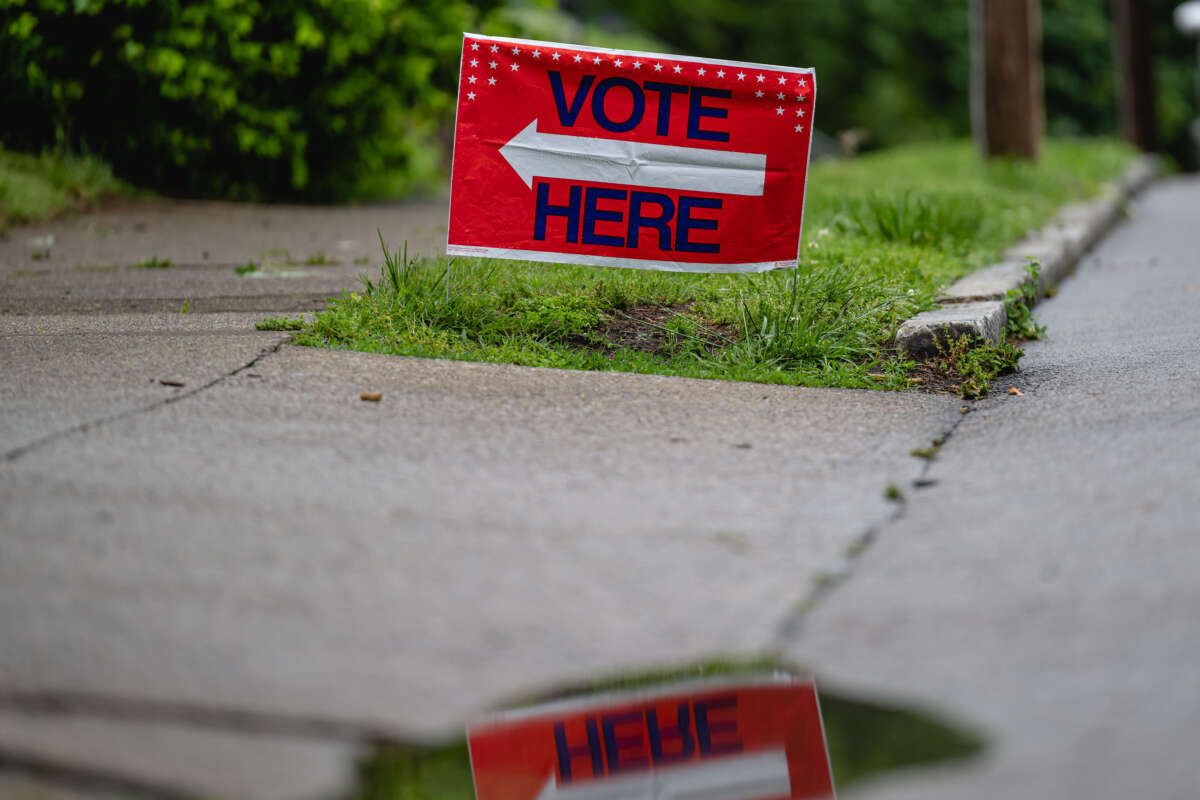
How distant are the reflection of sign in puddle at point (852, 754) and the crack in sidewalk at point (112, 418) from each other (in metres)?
1.93

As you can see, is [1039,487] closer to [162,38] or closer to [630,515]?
[630,515]

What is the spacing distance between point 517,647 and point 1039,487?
1.72m

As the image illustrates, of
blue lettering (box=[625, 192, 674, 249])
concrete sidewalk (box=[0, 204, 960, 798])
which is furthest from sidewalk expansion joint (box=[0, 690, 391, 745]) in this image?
blue lettering (box=[625, 192, 674, 249])

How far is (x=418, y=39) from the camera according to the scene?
10.9 metres

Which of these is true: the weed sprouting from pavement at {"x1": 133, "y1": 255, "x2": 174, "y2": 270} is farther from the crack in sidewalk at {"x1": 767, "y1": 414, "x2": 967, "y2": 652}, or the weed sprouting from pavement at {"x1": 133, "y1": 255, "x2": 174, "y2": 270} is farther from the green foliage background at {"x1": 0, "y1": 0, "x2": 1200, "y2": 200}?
the crack in sidewalk at {"x1": 767, "y1": 414, "x2": 967, "y2": 652}

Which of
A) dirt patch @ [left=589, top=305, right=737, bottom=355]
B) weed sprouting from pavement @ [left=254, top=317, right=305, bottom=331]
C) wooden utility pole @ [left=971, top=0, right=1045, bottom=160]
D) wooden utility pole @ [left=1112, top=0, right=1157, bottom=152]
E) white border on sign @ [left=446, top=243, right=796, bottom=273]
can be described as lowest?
weed sprouting from pavement @ [left=254, top=317, right=305, bottom=331]

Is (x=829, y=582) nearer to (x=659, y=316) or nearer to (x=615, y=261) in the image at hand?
(x=615, y=261)


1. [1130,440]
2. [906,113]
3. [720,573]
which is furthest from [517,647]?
[906,113]

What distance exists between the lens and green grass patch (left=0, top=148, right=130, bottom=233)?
29.1 feet

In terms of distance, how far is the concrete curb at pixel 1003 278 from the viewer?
5.32 meters

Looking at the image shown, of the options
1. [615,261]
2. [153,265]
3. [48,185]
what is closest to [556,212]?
[615,261]

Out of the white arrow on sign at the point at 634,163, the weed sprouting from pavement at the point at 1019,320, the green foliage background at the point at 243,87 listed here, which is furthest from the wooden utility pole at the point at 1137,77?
the white arrow on sign at the point at 634,163

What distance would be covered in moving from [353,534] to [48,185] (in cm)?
728

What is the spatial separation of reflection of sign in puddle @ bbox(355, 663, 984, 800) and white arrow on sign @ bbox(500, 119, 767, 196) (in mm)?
3194
